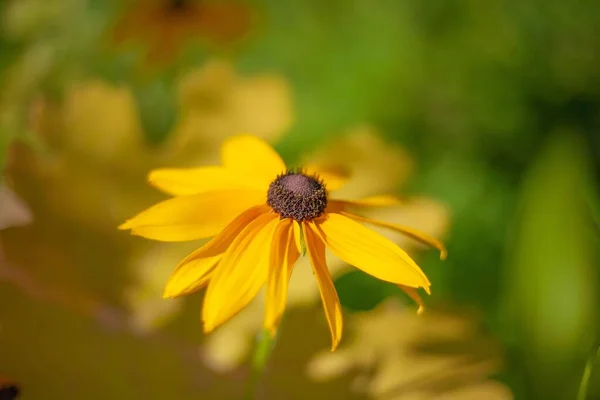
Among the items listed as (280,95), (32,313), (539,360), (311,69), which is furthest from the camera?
(311,69)

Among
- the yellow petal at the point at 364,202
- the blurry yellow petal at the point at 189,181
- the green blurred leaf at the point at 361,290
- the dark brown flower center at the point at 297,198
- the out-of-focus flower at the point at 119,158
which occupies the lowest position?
the dark brown flower center at the point at 297,198

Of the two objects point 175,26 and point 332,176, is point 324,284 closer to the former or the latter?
point 332,176

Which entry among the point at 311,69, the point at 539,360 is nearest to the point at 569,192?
the point at 539,360

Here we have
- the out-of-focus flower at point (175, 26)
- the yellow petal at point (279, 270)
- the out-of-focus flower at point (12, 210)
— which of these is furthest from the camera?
the out-of-focus flower at point (175, 26)

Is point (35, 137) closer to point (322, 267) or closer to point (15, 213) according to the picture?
point (15, 213)

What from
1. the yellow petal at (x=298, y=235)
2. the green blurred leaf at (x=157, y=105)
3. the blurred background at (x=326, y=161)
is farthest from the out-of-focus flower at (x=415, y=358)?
the green blurred leaf at (x=157, y=105)

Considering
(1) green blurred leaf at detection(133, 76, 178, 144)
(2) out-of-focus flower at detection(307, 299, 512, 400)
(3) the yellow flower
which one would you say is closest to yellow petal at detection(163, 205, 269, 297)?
(3) the yellow flower

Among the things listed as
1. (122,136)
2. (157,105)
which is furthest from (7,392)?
(157,105)

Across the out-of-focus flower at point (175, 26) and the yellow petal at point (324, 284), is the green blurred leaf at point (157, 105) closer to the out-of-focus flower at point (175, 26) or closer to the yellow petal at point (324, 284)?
the out-of-focus flower at point (175, 26)
